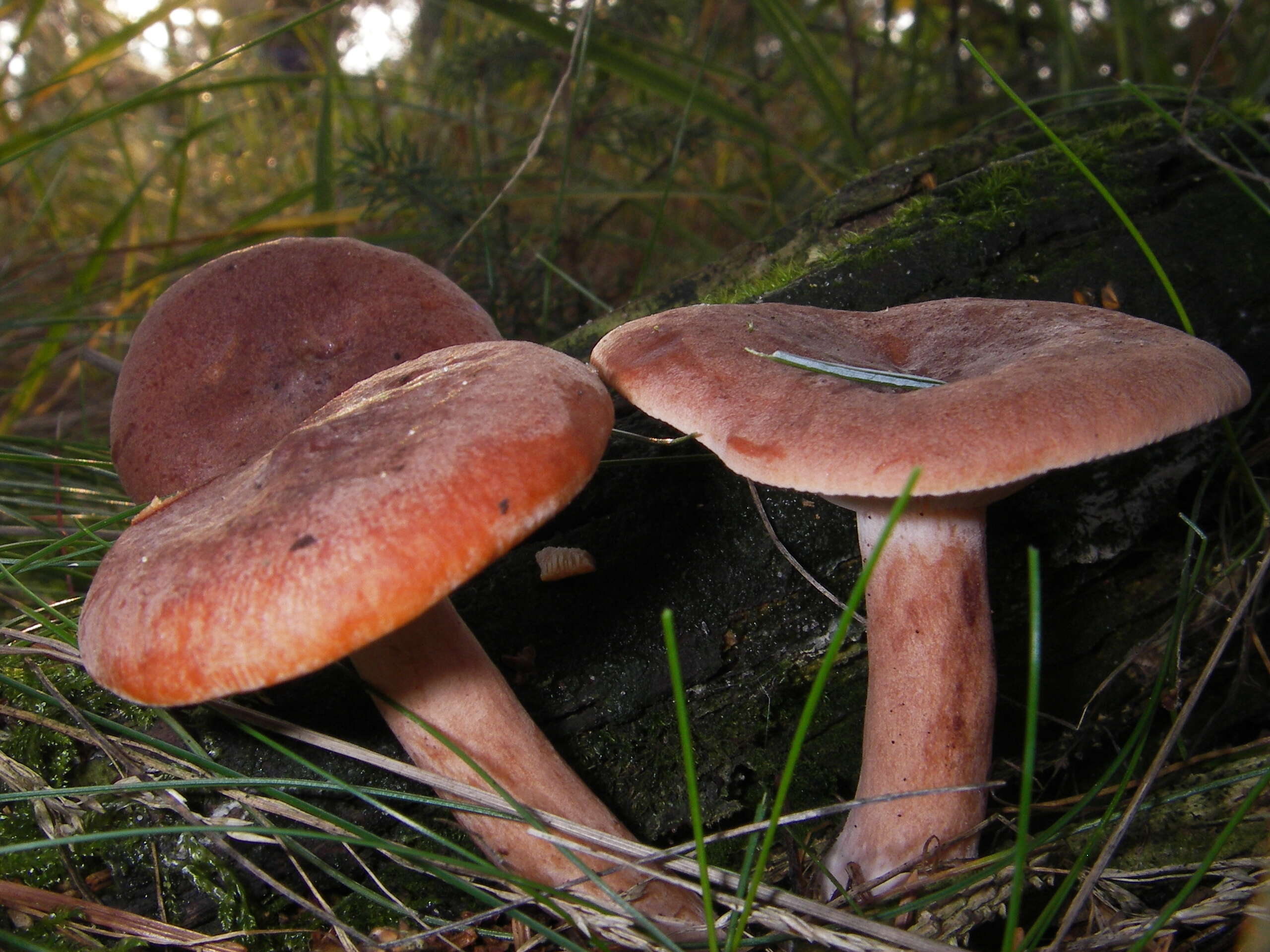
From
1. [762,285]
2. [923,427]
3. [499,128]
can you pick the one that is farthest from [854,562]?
[499,128]

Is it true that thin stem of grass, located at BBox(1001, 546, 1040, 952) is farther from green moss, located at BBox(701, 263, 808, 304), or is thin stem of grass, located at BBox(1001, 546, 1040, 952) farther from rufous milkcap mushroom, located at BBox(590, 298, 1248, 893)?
green moss, located at BBox(701, 263, 808, 304)

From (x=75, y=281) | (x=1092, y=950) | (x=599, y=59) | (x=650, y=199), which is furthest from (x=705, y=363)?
(x=650, y=199)

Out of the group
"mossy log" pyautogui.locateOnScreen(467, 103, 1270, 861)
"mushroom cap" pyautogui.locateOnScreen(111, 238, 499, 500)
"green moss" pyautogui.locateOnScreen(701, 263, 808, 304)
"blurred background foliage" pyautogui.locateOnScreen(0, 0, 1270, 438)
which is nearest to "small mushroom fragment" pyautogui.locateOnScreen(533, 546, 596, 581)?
"mossy log" pyautogui.locateOnScreen(467, 103, 1270, 861)

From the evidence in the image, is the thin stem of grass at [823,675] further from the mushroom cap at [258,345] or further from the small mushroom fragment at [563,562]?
the mushroom cap at [258,345]

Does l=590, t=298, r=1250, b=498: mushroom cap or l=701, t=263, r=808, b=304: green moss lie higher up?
l=701, t=263, r=808, b=304: green moss

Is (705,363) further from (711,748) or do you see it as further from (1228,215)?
(1228,215)

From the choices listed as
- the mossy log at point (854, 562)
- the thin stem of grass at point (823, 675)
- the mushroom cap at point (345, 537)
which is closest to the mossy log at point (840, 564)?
the mossy log at point (854, 562)
